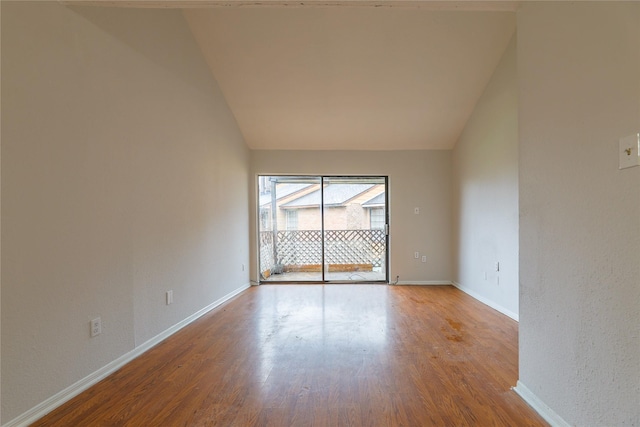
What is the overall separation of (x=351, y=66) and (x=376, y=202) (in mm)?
Answer: 2204

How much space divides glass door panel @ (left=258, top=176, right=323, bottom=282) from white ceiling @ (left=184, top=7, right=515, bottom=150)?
34.8 inches

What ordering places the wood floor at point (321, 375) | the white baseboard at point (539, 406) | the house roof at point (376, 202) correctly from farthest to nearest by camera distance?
the house roof at point (376, 202) → the wood floor at point (321, 375) → the white baseboard at point (539, 406)

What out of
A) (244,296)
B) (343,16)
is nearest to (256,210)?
(244,296)

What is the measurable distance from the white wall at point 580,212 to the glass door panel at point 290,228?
3.42 meters

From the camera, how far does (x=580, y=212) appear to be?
1210 millimetres

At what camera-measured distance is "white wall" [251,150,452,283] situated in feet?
14.8

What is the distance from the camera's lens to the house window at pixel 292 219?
487cm

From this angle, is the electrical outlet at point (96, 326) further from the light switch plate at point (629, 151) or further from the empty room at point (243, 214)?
the light switch plate at point (629, 151)

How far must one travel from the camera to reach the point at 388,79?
3324 millimetres

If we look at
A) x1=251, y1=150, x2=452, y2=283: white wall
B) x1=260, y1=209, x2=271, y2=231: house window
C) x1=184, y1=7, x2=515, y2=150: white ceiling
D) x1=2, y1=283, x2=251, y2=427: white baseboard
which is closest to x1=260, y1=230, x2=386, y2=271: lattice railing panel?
x1=260, y1=209, x2=271, y2=231: house window

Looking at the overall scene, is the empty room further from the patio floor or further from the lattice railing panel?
the lattice railing panel

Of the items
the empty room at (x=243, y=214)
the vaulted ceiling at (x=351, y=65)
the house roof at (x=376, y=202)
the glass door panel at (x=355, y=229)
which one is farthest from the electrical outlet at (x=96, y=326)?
the house roof at (x=376, y=202)

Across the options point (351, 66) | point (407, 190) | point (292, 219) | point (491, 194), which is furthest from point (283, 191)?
point (491, 194)

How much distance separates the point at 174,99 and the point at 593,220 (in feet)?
9.94
